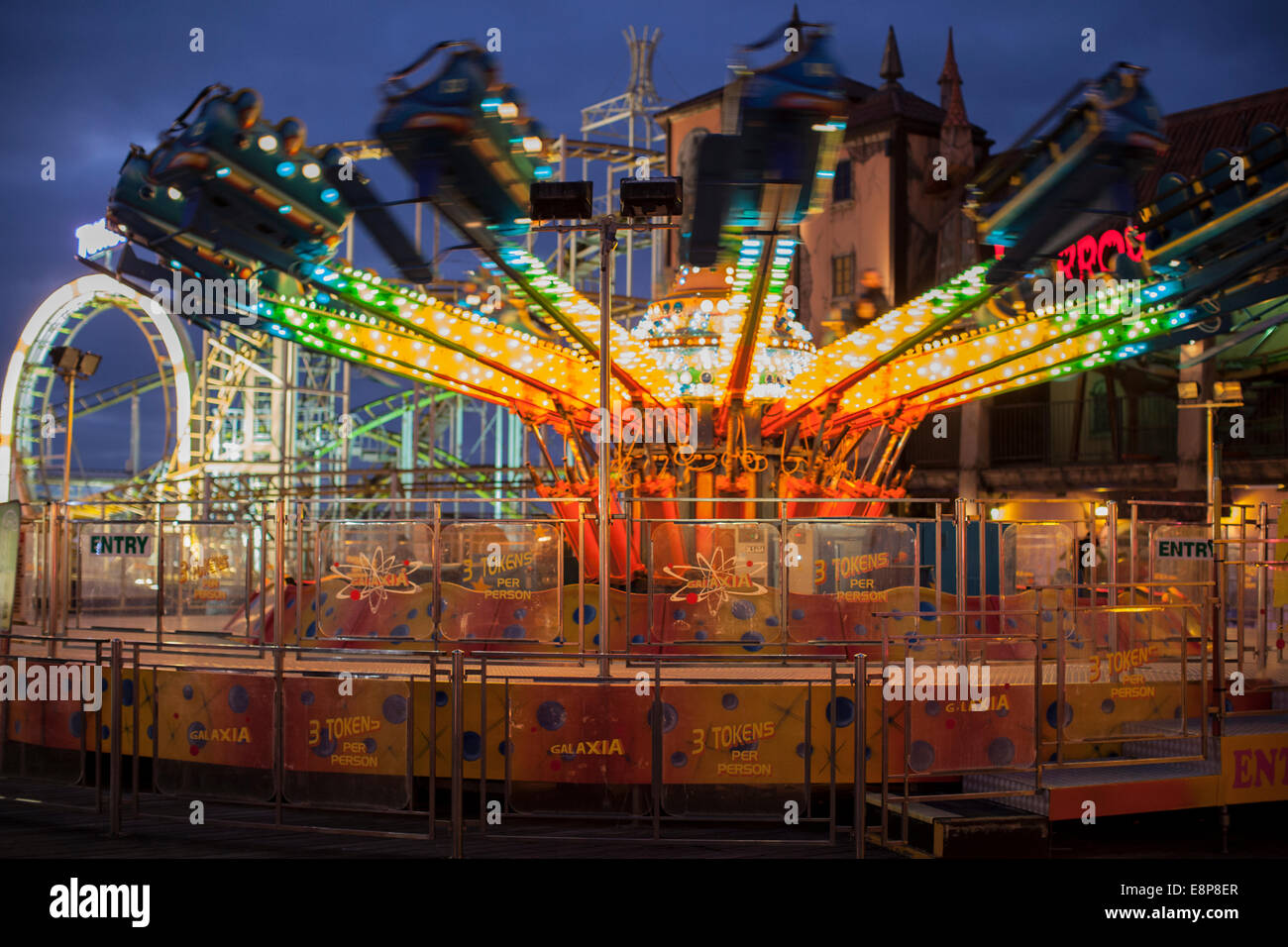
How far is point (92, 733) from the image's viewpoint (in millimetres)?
10859

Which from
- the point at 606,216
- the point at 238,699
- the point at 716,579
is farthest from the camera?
the point at 716,579

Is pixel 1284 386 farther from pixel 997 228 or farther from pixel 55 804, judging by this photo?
pixel 55 804

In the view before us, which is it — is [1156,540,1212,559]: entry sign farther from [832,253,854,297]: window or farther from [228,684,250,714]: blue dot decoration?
[832,253,854,297]: window

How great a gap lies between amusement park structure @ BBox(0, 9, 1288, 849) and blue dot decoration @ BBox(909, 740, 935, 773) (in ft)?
0.10

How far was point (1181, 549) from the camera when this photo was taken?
44.7 feet

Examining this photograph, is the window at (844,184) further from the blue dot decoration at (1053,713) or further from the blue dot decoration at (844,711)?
the blue dot decoration at (844,711)

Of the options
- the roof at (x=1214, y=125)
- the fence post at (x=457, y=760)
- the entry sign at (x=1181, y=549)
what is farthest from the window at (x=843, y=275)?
the fence post at (x=457, y=760)

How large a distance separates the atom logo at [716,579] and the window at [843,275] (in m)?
26.9

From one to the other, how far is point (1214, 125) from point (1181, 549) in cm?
2098

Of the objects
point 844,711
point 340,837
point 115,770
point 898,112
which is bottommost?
point 340,837

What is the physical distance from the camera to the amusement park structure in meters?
8.60

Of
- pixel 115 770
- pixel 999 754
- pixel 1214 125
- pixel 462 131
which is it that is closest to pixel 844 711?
pixel 999 754

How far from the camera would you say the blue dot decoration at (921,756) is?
365 inches

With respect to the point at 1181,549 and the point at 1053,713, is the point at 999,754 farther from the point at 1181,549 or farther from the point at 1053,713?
the point at 1181,549
